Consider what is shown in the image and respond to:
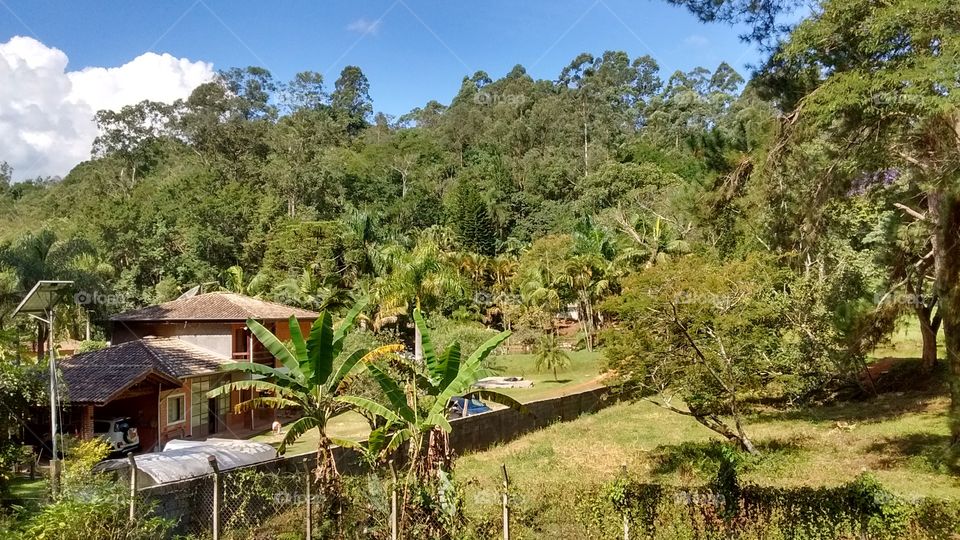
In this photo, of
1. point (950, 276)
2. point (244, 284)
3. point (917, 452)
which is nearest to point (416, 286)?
point (244, 284)

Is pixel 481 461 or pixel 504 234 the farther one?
pixel 504 234

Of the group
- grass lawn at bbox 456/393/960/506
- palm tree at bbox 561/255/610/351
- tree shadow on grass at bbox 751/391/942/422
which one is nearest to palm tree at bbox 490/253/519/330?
palm tree at bbox 561/255/610/351

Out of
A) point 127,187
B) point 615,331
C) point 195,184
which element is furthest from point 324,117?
point 615,331

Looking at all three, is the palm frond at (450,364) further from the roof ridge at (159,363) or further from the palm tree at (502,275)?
the palm tree at (502,275)

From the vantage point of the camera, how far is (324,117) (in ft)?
237

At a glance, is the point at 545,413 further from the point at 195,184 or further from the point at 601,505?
the point at 195,184

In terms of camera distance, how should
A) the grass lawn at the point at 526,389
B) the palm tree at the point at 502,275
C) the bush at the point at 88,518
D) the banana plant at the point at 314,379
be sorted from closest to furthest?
the bush at the point at 88,518
the banana plant at the point at 314,379
the grass lawn at the point at 526,389
the palm tree at the point at 502,275

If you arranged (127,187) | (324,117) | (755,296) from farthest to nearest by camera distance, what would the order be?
(324,117) < (127,187) < (755,296)

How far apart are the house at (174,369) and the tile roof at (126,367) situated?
0.03 m

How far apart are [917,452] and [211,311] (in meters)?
22.0

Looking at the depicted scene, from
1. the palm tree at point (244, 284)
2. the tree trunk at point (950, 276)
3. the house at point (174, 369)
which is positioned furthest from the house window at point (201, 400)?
the tree trunk at point (950, 276)

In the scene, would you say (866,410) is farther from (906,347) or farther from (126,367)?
(126,367)

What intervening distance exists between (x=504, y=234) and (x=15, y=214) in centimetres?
4522

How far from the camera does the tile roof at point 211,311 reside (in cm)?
2375
